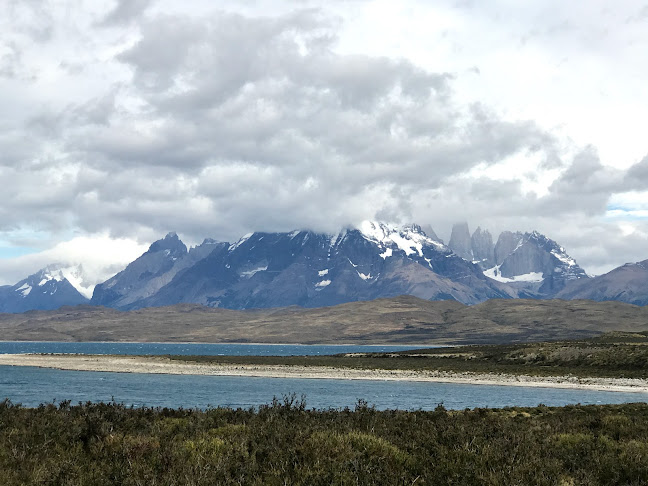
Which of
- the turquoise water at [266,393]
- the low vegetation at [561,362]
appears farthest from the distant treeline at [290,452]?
the low vegetation at [561,362]

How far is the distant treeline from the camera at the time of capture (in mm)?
14438

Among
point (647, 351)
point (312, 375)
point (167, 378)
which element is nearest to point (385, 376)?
point (312, 375)

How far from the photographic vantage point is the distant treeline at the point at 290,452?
1444 centimetres

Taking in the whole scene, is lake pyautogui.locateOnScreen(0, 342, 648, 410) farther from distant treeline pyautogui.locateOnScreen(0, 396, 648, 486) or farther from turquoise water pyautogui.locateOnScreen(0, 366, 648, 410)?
distant treeline pyautogui.locateOnScreen(0, 396, 648, 486)

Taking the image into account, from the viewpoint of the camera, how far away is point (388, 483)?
13906 millimetres

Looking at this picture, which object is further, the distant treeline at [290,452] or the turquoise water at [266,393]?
the turquoise water at [266,393]

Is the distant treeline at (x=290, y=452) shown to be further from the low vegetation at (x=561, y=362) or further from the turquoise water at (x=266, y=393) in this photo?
the low vegetation at (x=561, y=362)

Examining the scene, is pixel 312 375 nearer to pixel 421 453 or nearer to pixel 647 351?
pixel 647 351

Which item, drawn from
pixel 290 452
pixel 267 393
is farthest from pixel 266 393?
pixel 290 452

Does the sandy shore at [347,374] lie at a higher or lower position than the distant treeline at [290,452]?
lower

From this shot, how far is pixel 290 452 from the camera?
53.0 feet

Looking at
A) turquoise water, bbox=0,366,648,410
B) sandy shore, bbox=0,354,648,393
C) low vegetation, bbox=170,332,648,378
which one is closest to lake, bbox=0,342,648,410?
turquoise water, bbox=0,366,648,410

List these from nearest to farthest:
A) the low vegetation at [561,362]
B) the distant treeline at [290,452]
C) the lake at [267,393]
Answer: the distant treeline at [290,452], the lake at [267,393], the low vegetation at [561,362]

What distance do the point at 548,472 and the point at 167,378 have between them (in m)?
79.3
